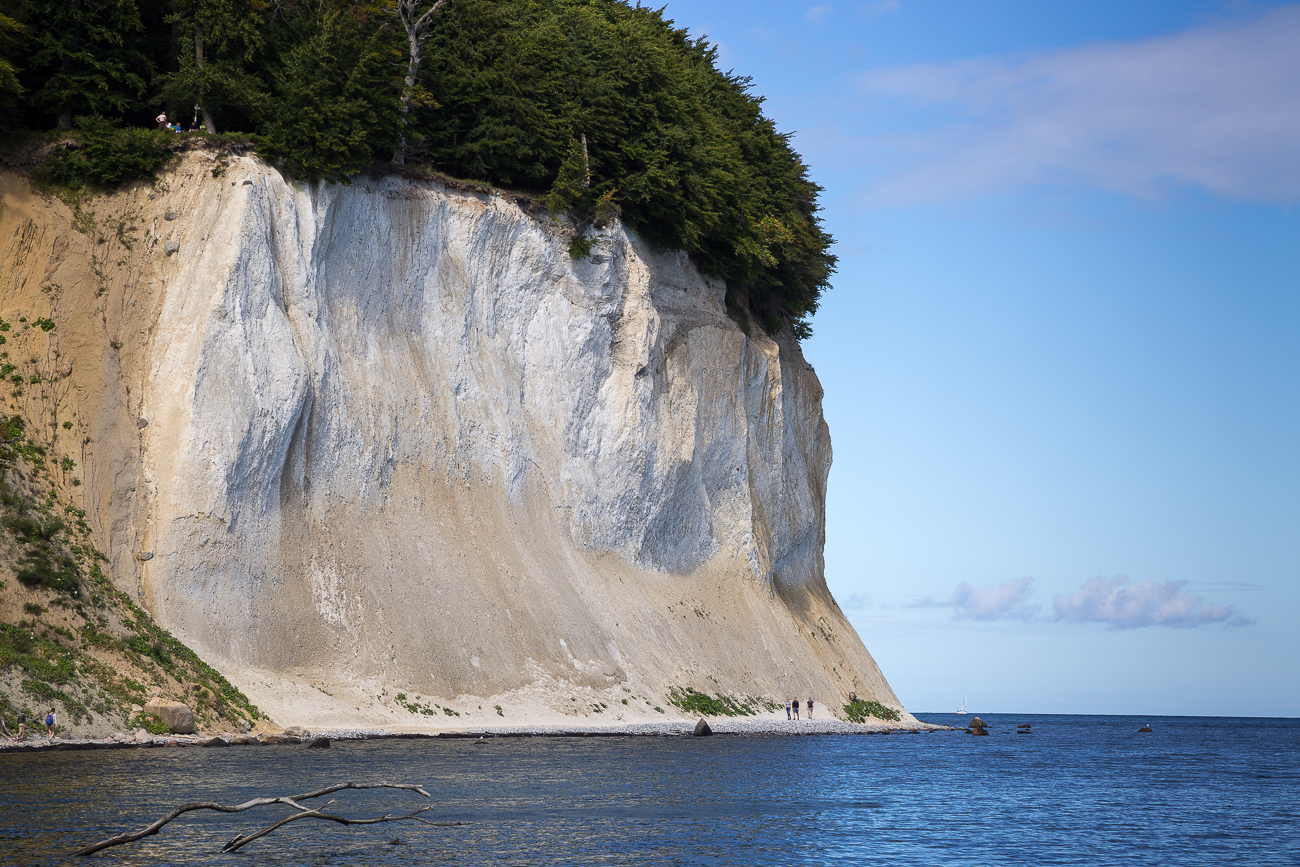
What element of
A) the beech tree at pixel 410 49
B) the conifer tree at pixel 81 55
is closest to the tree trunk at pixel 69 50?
the conifer tree at pixel 81 55

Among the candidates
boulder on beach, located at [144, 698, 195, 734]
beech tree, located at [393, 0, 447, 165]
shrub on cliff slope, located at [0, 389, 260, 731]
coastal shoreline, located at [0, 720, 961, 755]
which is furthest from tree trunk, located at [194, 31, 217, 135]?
coastal shoreline, located at [0, 720, 961, 755]

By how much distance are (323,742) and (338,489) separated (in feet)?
38.0

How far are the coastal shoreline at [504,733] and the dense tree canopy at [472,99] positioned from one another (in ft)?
63.5

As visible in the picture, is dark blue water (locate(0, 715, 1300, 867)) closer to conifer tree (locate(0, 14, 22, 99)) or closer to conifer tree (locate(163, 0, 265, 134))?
conifer tree (locate(0, 14, 22, 99))

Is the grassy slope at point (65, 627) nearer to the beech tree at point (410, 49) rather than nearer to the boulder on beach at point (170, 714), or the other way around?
the boulder on beach at point (170, 714)

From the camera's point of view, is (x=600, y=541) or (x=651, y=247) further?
(x=651, y=247)

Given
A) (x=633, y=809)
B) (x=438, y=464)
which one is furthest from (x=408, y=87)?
(x=633, y=809)

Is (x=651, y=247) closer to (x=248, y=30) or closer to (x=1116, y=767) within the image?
(x=248, y=30)

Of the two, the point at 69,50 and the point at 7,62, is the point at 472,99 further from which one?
the point at 7,62

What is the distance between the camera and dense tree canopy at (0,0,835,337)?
3988 centimetres

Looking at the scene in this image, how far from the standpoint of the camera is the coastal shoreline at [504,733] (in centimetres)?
2830

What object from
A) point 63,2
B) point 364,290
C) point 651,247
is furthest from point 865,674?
point 63,2

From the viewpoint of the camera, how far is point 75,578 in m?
32.3

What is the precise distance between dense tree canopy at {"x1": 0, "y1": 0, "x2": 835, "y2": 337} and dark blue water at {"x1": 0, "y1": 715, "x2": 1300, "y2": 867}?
2209cm
